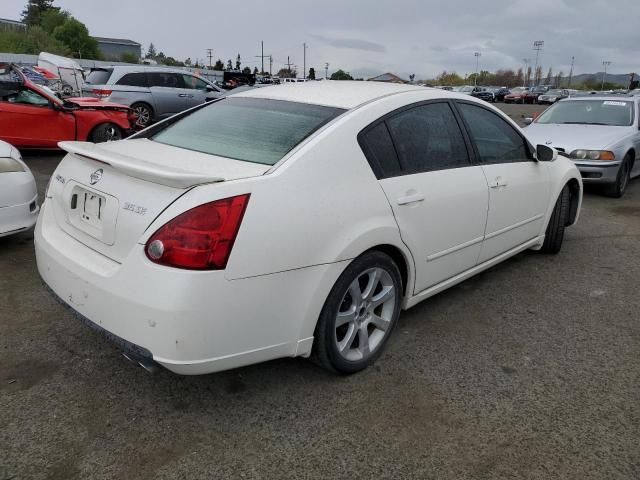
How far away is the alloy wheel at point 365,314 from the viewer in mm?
2703

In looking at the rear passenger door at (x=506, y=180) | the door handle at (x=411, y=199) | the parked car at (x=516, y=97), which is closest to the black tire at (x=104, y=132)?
the rear passenger door at (x=506, y=180)

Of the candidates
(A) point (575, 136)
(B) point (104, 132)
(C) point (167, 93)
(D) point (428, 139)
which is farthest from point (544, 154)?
(C) point (167, 93)

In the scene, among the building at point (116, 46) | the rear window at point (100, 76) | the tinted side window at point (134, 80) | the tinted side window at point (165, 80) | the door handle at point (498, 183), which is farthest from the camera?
the building at point (116, 46)

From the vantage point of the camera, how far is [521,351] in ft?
10.4

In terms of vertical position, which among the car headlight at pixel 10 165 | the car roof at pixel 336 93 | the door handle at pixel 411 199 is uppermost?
the car roof at pixel 336 93

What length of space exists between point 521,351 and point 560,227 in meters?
2.02

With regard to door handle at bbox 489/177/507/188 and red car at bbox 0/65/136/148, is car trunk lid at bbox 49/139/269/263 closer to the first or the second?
door handle at bbox 489/177/507/188

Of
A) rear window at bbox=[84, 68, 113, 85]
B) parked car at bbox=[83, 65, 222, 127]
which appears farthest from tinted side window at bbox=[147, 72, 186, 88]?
rear window at bbox=[84, 68, 113, 85]

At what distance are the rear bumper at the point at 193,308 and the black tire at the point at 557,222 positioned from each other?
2994mm

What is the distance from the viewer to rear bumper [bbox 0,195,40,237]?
169 inches

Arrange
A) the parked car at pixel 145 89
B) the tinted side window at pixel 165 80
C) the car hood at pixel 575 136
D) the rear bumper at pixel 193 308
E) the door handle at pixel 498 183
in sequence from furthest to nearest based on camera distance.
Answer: the tinted side window at pixel 165 80 → the parked car at pixel 145 89 → the car hood at pixel 575 136 → the door handle at pixel 498 183 → the rear bumper at pixel 193 308

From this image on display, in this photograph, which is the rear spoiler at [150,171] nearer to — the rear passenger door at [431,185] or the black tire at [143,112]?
the rear passenger door at [431,185]

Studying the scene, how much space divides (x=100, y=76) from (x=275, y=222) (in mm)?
13145

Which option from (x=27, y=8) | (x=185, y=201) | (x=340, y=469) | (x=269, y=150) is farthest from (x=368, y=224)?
(x=27, y=8)
